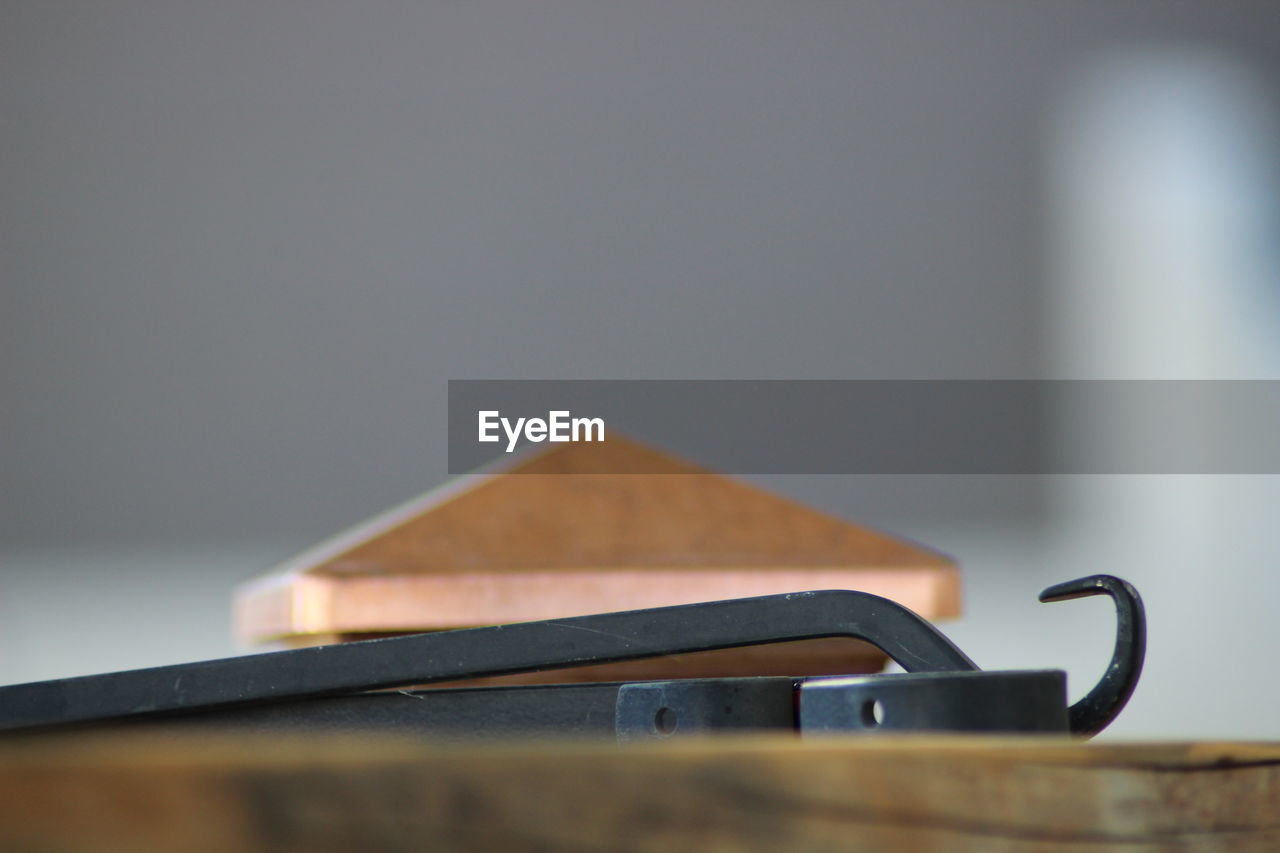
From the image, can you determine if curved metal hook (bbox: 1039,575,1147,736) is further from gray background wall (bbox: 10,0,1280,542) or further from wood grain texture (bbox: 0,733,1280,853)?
gray background wall (bbox: 10,0,1280,542)

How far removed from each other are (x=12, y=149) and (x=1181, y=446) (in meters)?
2.28

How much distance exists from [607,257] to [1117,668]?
7.41 feet

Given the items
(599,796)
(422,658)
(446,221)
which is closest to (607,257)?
(446,221)

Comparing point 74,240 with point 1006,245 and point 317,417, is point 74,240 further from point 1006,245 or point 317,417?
point 1006,245

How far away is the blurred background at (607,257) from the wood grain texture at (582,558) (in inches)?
62.6

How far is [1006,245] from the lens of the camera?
8.31 ft

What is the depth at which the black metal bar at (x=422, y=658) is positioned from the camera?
0.80 feet

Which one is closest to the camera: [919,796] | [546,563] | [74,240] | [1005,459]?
[919,796]

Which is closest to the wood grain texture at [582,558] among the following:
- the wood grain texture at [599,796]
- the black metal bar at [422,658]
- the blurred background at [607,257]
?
the black metal bar at [422,658]

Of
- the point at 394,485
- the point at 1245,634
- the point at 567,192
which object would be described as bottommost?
the point at 1245,634

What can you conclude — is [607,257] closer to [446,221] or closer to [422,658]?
[446,221]

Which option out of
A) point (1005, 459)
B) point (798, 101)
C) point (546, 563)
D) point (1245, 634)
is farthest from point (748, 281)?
point (546, 563)

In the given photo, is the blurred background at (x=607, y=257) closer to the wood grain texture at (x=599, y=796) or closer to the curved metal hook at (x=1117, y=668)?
the curved metal hook at (x=1117, y=668)

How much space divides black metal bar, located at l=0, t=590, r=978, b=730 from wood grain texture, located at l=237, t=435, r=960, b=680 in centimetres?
37
